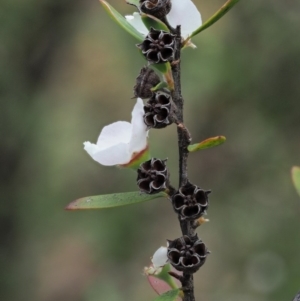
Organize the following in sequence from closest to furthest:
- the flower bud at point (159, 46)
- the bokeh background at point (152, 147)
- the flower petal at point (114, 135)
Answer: the flower bud at point (159, 46) < the flower petal at point (114, 135) < the bokeh background at point (152, 147)

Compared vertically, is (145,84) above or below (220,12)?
below

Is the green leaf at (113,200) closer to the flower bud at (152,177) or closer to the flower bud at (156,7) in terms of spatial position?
the flower bud at (152,177)

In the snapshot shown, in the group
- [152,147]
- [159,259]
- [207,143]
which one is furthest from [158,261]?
[152,147]

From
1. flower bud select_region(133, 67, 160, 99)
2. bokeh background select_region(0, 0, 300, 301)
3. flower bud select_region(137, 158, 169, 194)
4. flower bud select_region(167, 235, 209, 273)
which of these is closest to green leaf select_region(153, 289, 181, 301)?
flower bud select_region(167, 235, 209, 273)

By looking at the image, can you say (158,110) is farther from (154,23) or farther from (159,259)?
(159,259)

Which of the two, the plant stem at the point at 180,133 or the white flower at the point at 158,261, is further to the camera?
the white flower at the point at 158,261

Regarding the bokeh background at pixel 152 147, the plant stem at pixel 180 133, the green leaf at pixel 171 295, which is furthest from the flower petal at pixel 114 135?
the bokeh background at pixel 152 147

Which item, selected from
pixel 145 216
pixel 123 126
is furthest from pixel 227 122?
pixel 123 126
